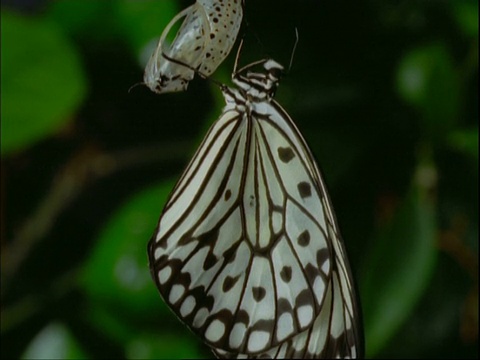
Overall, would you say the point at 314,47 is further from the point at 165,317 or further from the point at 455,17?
the point at 165,317

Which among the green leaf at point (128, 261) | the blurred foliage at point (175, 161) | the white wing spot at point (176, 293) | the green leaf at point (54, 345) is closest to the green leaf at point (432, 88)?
the blurred foliage at point (175, 161)

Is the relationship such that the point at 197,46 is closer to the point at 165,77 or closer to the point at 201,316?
the point at 165,77

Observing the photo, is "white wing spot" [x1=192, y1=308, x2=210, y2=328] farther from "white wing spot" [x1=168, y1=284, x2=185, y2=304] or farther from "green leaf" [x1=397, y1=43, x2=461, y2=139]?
"green leaf" [x1=397, y1=43, x2=461, y2=139]

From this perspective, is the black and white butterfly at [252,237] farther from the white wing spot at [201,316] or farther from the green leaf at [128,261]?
the green leaf at [128,261]

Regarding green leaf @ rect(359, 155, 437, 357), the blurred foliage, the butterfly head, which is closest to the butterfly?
the butterfly head

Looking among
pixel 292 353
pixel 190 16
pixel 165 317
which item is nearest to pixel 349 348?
pixel 292 353

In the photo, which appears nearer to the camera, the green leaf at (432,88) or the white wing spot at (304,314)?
the white wing spot at (304,314)
